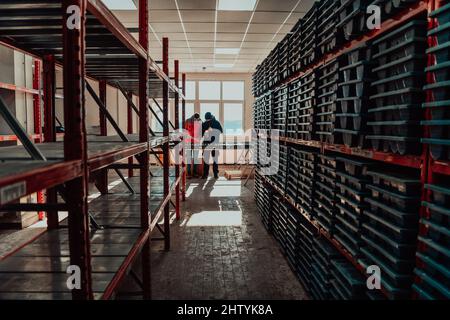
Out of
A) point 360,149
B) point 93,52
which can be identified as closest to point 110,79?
point 93,52

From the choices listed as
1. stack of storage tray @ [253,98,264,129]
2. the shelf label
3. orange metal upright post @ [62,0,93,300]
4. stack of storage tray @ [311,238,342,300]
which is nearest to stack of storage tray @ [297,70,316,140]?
stack of storage tray @ [311,238,342,300]

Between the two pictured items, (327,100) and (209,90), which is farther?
(209,90)

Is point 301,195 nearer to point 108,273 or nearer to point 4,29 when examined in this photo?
point 108,273

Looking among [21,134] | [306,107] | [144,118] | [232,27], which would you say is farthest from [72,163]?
[232,27]

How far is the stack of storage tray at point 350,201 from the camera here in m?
2.08

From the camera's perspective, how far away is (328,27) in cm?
267

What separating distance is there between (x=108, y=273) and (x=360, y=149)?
164cm

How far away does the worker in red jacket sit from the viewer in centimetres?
975

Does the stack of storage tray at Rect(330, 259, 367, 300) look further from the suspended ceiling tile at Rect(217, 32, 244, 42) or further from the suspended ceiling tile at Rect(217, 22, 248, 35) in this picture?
the suspended ceiling tile at Rect(217, 32, 244, 42)

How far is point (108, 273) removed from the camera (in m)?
1.89

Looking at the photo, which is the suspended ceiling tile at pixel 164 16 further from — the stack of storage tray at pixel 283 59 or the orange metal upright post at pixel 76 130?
the orange metal upright post at pixel 76 130

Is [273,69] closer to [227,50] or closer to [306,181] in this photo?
[306,181]

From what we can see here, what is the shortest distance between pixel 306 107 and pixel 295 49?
854 millimetres

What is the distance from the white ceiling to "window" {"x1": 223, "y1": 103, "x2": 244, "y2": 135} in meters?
3.31
